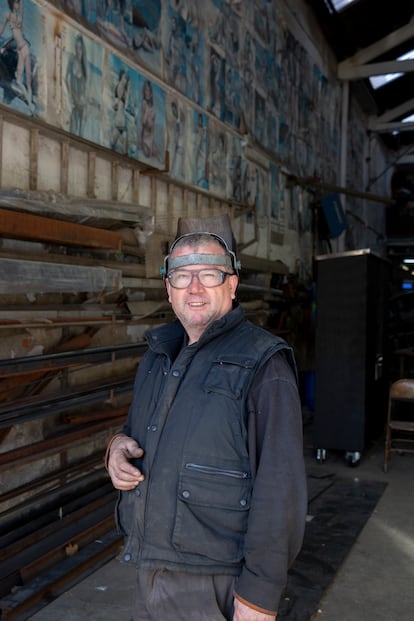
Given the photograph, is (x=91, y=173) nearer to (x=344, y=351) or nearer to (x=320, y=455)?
(x=344, y=351)

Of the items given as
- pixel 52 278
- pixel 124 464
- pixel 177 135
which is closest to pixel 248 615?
pixel 124 464

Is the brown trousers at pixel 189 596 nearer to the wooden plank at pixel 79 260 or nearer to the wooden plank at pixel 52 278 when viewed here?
the wooden plank at pixel 52 278

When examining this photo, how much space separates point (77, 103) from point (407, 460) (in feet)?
18.9

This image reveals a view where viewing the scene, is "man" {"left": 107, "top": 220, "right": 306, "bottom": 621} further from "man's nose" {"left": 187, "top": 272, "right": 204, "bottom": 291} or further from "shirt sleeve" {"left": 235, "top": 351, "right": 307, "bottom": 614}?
"man's nose" {"left": 187, "top": 272, "right": 204, "bottom": 291}

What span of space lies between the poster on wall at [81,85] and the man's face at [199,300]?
3.19 m

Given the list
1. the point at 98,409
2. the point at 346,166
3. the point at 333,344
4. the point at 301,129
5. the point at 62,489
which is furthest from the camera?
the point at 346,166

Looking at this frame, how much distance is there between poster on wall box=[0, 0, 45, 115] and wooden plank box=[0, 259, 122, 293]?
1177 mm

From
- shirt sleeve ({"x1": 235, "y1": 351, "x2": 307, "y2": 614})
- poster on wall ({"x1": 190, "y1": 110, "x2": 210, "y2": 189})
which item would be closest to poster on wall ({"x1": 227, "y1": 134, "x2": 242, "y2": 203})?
poster on wall ({"x1": 190, "y1": 110, "x2": 210, "y2": 189})

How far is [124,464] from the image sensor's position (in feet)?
6.75

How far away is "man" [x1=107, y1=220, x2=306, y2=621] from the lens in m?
1.84

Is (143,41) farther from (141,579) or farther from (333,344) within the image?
(141,579)

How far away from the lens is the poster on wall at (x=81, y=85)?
4.91 m

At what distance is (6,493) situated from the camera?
4.25 m

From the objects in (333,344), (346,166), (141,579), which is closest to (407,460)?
(333,344)
